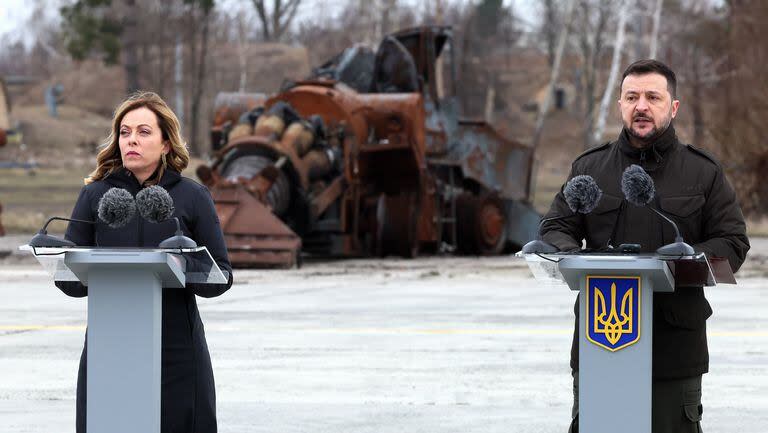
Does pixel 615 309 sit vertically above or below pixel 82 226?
below

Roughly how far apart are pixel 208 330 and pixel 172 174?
8512 millimetres

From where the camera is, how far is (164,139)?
19.7 ft

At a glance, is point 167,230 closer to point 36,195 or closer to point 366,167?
point 366,167

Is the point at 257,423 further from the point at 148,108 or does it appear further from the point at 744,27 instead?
the point at 744,27

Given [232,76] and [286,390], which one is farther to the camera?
[232,76]

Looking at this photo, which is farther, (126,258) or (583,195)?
(583,195)

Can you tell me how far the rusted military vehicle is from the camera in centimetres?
2352

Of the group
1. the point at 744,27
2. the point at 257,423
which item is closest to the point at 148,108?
the point at 257,423

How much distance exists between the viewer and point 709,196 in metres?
5.81

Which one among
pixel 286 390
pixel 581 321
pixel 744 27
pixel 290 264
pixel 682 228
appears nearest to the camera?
pixel 581 321

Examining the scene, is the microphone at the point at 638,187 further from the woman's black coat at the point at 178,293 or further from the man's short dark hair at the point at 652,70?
the woman's black coat at the point at 178,293

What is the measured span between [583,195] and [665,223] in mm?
484

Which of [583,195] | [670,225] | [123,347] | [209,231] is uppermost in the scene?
[583,195]

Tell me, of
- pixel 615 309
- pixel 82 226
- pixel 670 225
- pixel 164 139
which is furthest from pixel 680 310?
pixel 82 226
